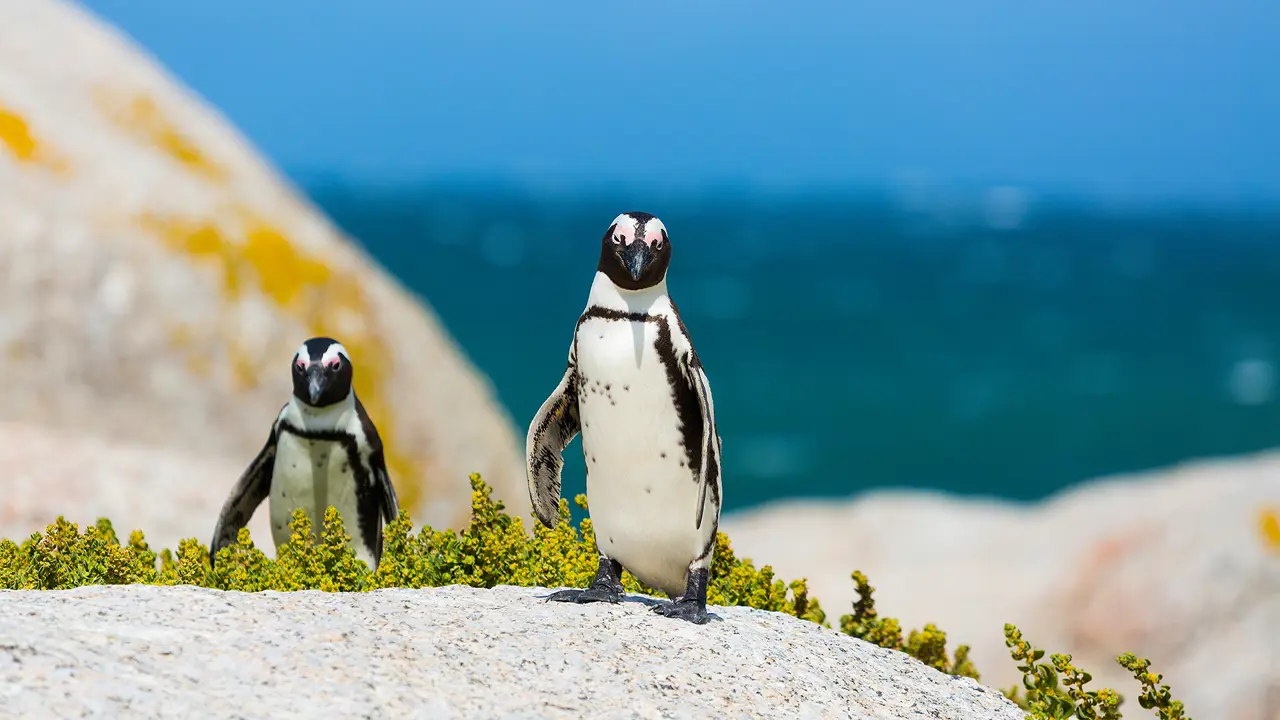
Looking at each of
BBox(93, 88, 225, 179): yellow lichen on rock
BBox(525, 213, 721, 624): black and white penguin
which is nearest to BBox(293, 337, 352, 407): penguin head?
BBox(525, 213, 721, 624): black and white penguin

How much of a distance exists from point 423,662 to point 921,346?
79.1m

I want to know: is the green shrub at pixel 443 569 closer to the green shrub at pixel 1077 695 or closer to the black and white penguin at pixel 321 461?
the green shrub at pixel 1077 695

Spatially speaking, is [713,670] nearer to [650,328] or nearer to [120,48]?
[650,328]

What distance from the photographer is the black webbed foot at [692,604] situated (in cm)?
541

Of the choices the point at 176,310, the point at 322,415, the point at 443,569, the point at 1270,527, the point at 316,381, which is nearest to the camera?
the point at 443,569

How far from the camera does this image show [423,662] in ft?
14.7

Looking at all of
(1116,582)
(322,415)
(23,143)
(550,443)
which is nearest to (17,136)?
(23,143)

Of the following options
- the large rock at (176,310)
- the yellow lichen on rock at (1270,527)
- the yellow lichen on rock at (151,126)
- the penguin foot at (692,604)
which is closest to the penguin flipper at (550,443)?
the penguin foot at (692,604)

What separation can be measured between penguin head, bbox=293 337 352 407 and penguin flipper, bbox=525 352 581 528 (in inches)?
60.9

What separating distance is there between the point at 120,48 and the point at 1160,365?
241ft

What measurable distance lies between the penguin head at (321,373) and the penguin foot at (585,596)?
2.15 meters

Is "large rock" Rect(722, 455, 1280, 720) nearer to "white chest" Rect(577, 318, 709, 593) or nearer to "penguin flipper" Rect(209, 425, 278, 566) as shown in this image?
"white chest" Rect(577, 318, 709, 593)

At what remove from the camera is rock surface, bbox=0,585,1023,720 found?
403 centimetres

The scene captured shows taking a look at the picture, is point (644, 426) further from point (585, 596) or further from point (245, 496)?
point (245, 496)
